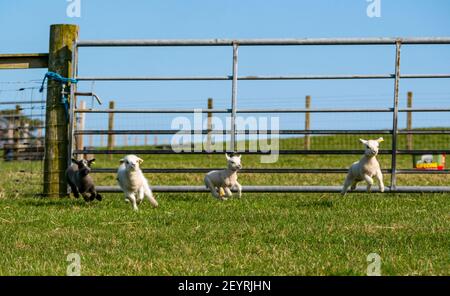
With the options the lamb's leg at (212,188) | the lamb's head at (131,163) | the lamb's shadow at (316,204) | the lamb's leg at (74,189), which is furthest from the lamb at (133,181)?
the lamb's shadow at (316,204)

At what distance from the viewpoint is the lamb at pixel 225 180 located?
32.0 ft

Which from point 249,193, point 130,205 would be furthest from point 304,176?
point 130,205

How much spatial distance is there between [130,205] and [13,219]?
1456 millimetres

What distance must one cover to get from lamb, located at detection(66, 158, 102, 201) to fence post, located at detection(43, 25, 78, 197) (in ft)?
1.66

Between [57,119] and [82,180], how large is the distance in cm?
134

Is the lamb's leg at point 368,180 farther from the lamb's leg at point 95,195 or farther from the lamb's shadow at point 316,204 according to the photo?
the lamb's leg at point 95,195

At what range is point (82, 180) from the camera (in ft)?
32.1

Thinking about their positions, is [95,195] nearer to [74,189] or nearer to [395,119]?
[74,189]

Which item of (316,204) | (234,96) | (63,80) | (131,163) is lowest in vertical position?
(316,204)

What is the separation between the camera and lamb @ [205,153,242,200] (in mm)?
9766

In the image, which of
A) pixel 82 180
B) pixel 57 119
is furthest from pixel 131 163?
pixel 57 119

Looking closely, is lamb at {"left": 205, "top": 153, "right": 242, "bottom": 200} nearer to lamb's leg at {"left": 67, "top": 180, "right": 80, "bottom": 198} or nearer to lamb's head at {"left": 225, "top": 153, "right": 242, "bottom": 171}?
lamb's head at {"left": 225, "top": 153, "right": 242, "bottom": 171}

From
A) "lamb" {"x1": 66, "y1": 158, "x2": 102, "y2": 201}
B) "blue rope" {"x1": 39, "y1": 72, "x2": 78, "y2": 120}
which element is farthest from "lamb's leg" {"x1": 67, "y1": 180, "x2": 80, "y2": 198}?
"blue rope" {"x1": 39, "y1": 72, "x2": 78, "y2": 120}
